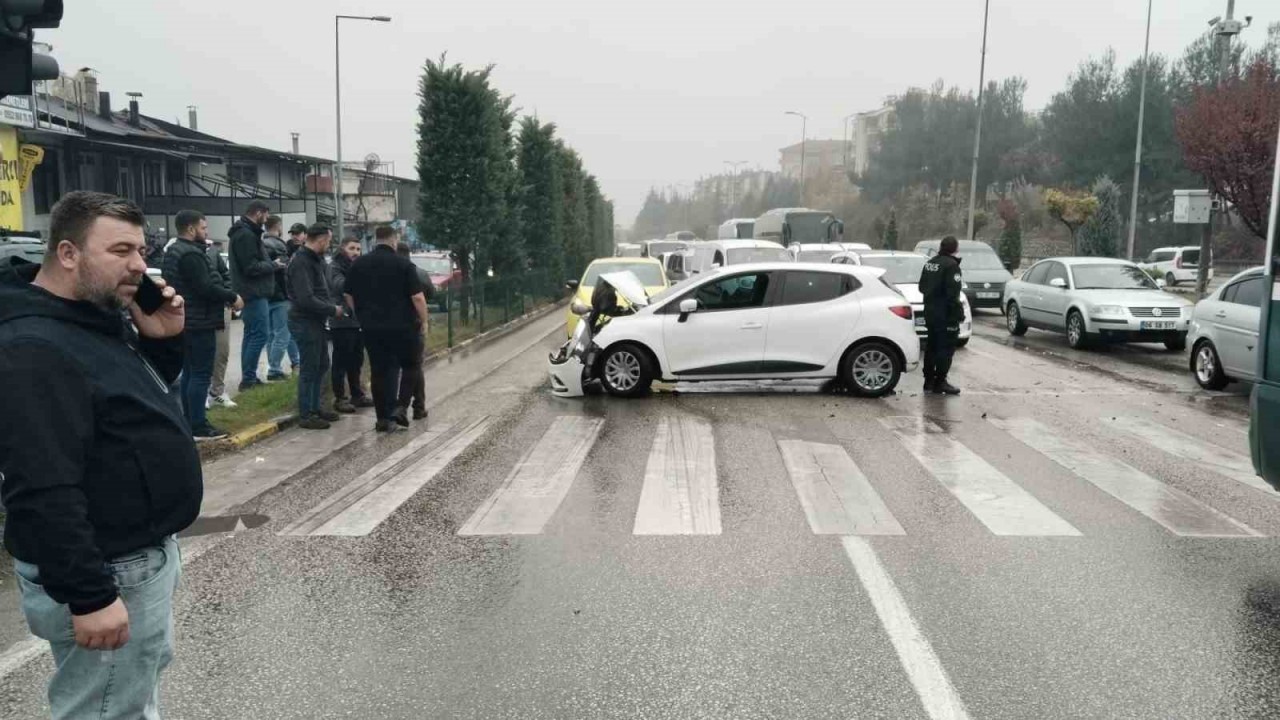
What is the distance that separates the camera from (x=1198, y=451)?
9000 mm

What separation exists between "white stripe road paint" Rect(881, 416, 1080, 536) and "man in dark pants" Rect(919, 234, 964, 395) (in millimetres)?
2396

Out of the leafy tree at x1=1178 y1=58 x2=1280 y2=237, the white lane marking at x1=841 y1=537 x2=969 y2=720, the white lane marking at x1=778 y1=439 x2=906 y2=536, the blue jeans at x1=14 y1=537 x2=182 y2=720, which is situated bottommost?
the white lane marking at x1=778 y1=439 x2=906 y2=536

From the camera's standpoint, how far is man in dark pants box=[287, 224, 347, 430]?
33.2 ft

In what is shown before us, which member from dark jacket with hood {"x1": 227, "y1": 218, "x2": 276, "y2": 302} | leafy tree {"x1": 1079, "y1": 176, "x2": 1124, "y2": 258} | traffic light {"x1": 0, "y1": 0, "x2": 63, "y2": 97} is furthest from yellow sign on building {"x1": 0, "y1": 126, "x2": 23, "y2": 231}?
leafy tree {"x1": 1079, "y1": 176, "x2": 1124, "y2": 258}

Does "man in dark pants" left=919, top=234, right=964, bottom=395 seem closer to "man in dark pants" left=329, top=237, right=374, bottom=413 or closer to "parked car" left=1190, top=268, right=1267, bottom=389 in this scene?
"parked car" left=1190, top=268, right=1267, bottom=389

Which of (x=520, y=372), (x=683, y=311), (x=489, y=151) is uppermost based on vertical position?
(x=489, y=151)

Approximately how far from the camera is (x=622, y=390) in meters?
12.1

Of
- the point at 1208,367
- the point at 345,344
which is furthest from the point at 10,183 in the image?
the point at 1208,367

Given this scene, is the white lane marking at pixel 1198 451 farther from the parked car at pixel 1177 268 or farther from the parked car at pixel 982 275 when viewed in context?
the parked car at pixel 1177 268

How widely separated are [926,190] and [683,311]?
2583 inches

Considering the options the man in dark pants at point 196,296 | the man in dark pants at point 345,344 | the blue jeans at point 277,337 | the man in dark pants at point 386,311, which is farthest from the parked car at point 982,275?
the man in dark pants at point 196,296

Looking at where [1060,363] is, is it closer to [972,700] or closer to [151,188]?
[972,700]

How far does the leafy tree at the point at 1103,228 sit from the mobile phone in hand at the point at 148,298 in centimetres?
3468

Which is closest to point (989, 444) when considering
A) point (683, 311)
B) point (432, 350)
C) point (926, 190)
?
point (683, 311)
